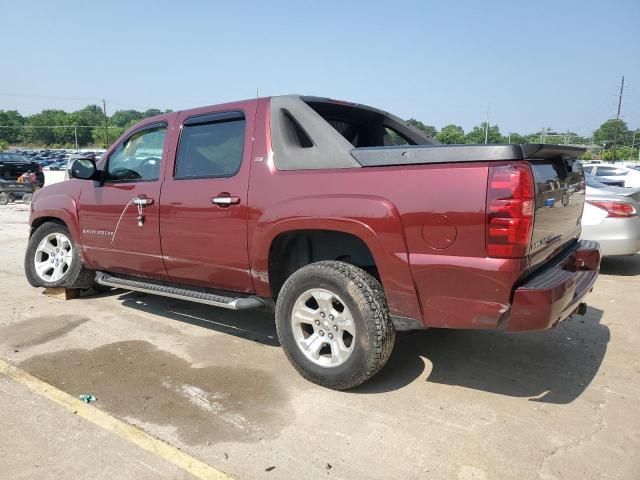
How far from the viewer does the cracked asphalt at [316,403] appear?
2586mm

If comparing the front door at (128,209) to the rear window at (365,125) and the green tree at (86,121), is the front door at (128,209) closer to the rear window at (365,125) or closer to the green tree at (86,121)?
the rear window at (365,125)

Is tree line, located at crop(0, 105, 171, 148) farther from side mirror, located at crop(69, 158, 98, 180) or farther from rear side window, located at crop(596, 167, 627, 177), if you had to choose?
side mirror, located at crop(69, 158, 98, 180)

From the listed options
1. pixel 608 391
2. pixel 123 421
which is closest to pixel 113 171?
pixel 123 421

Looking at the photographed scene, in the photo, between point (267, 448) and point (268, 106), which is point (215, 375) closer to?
point (267, 448)

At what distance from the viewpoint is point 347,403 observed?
323 cm

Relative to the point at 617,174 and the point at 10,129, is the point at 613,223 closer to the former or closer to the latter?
the point at 617,174

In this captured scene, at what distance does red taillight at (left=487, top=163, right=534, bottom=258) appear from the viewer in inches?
104

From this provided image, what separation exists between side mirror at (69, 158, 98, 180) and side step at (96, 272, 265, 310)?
37.8 inches

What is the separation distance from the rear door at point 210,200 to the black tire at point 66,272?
1.58 meters

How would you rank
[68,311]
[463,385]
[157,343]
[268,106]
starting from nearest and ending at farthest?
[463,385] < [268,106] < [157,343] < [68,311]

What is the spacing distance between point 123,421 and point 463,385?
218cm

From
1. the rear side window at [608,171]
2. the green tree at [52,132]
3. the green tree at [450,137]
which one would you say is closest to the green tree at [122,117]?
the green tree at [52,132]

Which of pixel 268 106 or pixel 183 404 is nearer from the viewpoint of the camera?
pixel 183 404

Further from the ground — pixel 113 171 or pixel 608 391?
pixel 113 171
